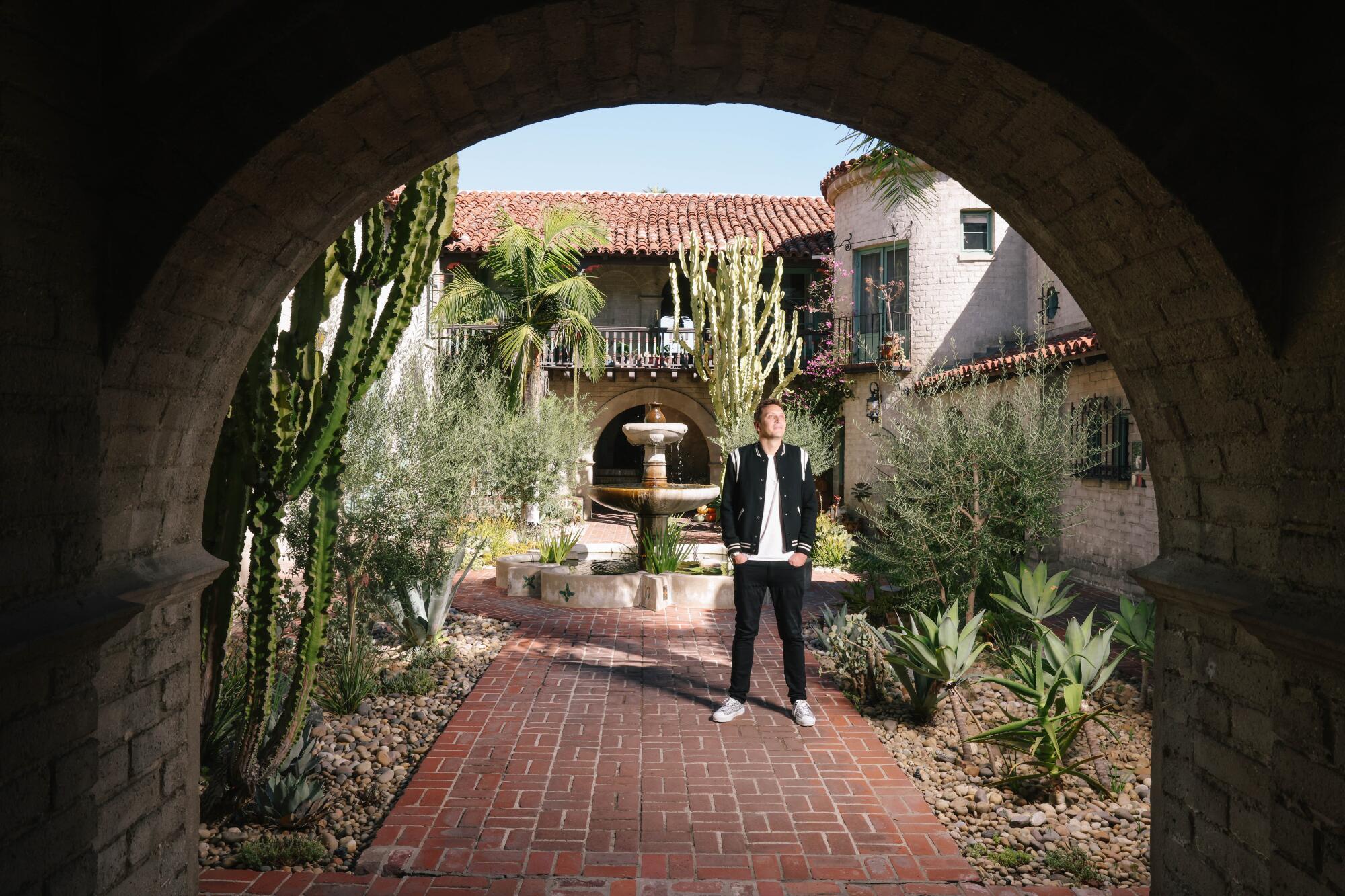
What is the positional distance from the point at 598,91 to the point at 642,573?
676 cm

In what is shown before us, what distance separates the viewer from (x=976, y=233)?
1762cm

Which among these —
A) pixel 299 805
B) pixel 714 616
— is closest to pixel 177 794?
pixel 299 805

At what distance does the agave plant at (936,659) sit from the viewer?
534 centimetres

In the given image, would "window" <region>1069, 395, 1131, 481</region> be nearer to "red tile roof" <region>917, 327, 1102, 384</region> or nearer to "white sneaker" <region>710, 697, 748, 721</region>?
"red tile roof" <region>917, 327, 1102, 384</region>

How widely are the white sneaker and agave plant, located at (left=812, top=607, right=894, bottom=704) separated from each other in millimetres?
935

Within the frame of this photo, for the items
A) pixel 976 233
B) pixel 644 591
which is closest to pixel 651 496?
pixel 644 591

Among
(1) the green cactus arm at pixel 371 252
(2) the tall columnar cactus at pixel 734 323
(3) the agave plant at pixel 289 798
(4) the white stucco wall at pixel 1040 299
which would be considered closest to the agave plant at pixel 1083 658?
(3) the agave plant at pixel 289 798

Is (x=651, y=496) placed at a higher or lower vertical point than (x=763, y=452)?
lower

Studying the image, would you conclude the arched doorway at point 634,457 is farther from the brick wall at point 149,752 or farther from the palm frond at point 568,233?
the brick wall at point 149,752

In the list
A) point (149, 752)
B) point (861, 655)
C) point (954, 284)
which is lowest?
point (861, 655)

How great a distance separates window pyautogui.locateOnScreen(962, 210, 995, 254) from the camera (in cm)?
1747

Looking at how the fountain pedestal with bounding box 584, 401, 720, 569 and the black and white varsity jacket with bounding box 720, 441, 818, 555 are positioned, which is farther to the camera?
the fountain pedestal with bounding box 584, 401, 720, 569

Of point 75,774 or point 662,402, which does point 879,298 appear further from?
point 75,774

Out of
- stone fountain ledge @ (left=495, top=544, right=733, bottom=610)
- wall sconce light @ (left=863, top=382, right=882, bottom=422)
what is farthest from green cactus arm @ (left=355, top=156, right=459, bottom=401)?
wall sconce light @ (left=863, top=382, right=882, bottom=422)
